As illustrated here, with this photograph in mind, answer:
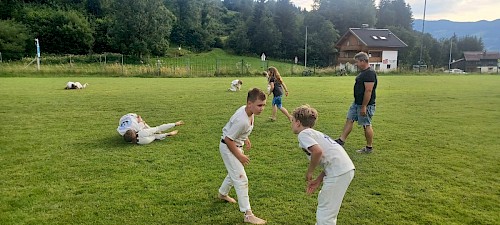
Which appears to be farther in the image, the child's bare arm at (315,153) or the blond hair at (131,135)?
the blond hair at (131,135)

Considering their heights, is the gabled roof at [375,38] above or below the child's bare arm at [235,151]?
above

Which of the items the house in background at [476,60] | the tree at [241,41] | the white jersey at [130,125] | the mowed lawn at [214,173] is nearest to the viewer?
the mowed lawn at [214,173]

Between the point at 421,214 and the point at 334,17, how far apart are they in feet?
308

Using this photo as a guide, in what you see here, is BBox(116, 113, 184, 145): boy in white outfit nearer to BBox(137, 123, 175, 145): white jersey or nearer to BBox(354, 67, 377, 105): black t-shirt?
BBox(137, 123, 175, 145): white jersey

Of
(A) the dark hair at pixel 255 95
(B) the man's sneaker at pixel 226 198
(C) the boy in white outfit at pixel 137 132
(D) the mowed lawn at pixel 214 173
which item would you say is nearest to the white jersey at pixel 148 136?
(C) the boy in white outfit at pixel 137 132

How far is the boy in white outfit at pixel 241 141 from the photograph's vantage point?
4254mm

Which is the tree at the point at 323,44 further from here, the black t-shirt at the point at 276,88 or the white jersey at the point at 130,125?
the white jersey at the point at 130,125

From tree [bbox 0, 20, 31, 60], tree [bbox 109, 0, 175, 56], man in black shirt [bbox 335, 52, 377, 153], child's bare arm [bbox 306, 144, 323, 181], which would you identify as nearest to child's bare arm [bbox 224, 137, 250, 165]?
child's bare arm [bbox 306, 144, 323, 181]

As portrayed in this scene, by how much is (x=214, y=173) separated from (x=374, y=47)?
220 ft

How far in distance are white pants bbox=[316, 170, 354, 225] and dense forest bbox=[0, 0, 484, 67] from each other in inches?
2294

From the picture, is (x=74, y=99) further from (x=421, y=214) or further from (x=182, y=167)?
(x=421, y=214)

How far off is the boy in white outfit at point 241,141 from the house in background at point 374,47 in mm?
64696

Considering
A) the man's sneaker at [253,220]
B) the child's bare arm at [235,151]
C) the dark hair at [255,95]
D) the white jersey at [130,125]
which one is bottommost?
the man's sneaker at [253,220]

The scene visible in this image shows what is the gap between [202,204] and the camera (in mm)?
4945
